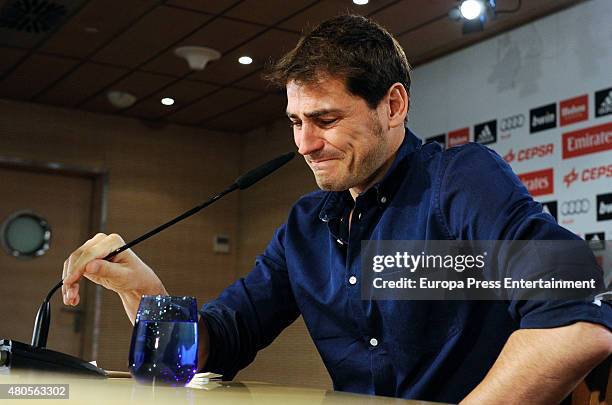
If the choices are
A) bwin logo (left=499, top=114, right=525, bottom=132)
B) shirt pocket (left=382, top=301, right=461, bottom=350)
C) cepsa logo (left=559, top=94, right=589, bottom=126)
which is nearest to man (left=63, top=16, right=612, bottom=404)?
shirt pocket (left=382, top=301, right=461, bottom=350)

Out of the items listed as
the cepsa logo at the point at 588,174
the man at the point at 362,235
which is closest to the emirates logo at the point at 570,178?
the cepsa logo at the point at 588,174

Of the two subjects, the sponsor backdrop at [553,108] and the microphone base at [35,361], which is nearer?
the microphone base at [35,361]

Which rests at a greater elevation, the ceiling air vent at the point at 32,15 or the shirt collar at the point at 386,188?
the ceiling air vent at the point at 32,15

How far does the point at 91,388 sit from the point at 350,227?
2.01ft

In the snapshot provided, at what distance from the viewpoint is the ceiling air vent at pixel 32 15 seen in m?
4.49

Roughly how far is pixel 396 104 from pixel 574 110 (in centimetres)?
304

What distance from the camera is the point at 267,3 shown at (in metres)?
4.40

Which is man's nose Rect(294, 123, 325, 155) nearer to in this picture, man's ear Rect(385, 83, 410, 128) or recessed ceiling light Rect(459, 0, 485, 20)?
man's ear Rect(385, 83, 410, 128)

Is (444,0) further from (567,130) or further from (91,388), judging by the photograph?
(91,388)

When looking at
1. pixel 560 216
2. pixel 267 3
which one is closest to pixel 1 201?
pixel 267 3

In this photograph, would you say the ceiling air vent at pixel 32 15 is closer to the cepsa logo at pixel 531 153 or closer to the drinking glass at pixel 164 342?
the cepsa logo at pixel 531 153

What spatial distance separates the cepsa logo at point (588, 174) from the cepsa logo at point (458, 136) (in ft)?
2.60

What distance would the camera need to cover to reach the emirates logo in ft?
13.6

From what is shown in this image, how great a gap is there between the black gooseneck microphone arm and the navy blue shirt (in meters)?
0.17
